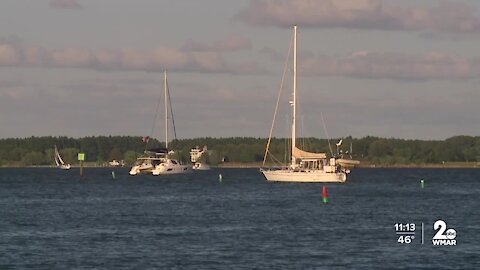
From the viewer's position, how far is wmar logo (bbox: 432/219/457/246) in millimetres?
70438

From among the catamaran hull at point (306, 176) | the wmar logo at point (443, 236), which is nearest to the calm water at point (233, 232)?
the wmar logo at point (443, 236)

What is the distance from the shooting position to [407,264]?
202 ft

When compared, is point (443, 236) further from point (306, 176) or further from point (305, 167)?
point (305, 167)

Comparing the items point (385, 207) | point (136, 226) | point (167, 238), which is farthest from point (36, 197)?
point (167, 238)

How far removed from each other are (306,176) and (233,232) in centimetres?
7045

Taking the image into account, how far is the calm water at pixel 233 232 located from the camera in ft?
206

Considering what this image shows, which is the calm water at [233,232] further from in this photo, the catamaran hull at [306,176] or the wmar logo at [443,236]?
the catamaran hull at [306,176]

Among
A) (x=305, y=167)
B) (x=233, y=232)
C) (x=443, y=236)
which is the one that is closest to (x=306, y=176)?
(x=305, y=167)

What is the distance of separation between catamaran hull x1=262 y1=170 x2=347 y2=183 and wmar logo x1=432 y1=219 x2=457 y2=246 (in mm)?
61977

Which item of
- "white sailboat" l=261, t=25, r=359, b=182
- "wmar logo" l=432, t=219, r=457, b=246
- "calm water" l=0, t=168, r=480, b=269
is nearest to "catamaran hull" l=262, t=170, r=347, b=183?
"white sailboat" l=261, t=25, r=359, b=182

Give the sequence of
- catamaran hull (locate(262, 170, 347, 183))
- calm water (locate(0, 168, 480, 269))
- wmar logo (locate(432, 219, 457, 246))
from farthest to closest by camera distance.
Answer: catamaran hull (locate(262, 170, 347, 183)) → wmar logo (locate(432, 219, 457, 246)) → calm water (locate(0, 168, 480, 269))

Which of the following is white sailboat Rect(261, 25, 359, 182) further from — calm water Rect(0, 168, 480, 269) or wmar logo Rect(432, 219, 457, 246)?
wmar logo Rect(432, 219, 457, 246)

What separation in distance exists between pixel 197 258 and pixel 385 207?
151 feet

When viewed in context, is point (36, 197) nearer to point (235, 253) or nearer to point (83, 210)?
point (83, 210)
